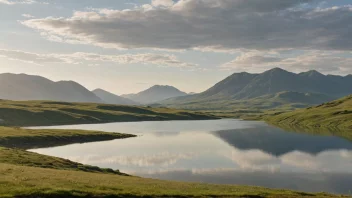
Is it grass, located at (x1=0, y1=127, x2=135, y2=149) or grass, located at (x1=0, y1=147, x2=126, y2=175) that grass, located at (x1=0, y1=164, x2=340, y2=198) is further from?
grass, located at (x1=0, y1=127, x2=135, y2=149)

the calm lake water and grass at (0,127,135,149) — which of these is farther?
grass at (0,127,135,149)

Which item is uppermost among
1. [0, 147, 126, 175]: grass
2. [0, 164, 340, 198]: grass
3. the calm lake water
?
[0, 164, 340, 198]: grass

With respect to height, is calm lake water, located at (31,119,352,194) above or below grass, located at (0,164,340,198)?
below

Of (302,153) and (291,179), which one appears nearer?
(291,179)

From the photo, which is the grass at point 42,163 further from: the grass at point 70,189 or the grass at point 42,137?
the grass at point 42,137

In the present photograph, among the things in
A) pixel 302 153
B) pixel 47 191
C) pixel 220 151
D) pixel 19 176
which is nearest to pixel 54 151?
pixel 220 151

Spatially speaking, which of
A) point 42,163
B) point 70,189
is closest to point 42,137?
point 42,163

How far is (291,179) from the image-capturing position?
219ft

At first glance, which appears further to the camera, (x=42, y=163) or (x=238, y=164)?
(x=238, y=164)

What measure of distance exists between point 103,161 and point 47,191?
177 ft

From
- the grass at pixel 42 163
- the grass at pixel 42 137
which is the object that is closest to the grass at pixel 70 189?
the grass at pixel 42 163

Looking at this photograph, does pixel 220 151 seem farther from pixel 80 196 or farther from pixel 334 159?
pixel 80 196

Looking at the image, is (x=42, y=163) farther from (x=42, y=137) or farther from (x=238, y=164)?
(x=42, y=137)

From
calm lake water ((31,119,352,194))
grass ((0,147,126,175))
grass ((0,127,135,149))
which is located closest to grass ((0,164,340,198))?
grass ((0,147,126,175))
